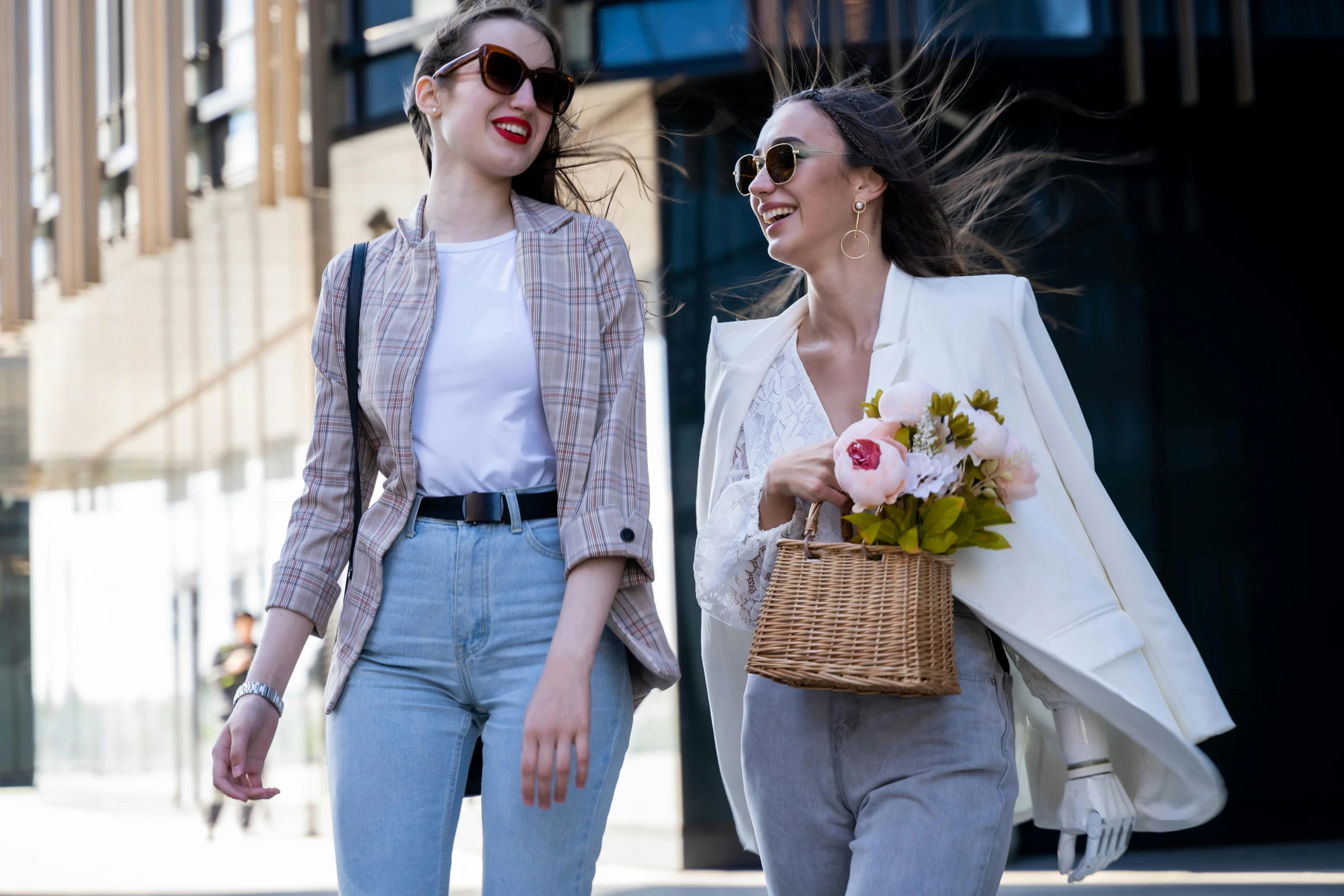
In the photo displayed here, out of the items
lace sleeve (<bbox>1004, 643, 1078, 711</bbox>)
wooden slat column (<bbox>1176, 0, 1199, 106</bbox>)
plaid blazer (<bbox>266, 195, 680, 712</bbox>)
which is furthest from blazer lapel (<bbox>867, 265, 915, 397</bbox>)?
wooden slat column (<bbox>1176, 0, 1199, 106</bbox>)

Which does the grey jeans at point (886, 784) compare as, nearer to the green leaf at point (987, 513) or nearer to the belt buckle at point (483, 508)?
the green leaf at point (987, 513)

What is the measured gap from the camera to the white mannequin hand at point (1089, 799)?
2486 mm

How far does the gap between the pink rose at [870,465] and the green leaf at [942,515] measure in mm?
67

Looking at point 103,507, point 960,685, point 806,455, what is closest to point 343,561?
point 806,455

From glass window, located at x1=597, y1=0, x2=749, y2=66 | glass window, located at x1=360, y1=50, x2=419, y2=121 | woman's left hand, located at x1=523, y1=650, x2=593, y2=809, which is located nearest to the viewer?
woman's left hand, located at x1=523, y1=650, x2=593, y2=809

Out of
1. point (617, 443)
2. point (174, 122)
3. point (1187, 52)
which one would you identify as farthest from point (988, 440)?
point (174, 122)

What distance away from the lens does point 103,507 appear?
11406 millimetres

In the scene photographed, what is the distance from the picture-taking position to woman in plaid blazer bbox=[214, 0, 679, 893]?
6.35 feet

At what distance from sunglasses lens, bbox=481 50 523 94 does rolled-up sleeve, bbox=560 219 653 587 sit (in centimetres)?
26

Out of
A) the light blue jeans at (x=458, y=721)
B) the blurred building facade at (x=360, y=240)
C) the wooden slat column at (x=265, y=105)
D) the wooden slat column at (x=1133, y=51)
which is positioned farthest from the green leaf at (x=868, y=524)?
the wooden slat column at (x=265, y=105)

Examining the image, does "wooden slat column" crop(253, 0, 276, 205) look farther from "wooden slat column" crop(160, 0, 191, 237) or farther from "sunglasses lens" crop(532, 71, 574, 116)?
"sunglasses lens" crop(532, 71, 574, 116)

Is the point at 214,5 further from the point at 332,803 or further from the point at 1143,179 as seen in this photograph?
the point at 332,803

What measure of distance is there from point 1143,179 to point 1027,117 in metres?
0.79

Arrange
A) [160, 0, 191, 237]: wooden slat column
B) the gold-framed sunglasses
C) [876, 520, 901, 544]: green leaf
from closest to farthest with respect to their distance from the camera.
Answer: [876, 520, 901, 544]: green leaf, the gold-framed sunglasses, [160, 0, 191, 237]: wooden slat column
